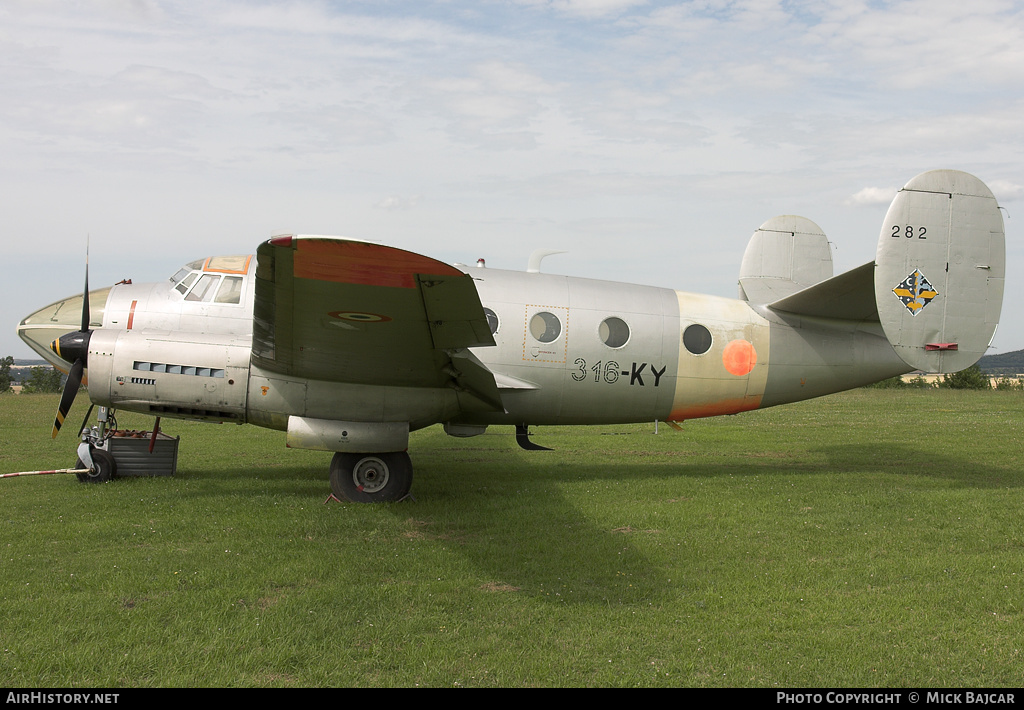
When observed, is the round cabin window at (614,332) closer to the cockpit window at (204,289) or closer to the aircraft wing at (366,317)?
the aircraft wing at (366,317)

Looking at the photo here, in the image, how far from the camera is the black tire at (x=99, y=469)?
35.6ft

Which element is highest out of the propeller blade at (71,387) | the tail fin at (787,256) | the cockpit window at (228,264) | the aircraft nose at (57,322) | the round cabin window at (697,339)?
the tail fin at (787,256)

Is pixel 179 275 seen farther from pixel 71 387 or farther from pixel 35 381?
pixel 35 381

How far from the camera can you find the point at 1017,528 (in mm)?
8641

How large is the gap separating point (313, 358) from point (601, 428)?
12608 millimetres

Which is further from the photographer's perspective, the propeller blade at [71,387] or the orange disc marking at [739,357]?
the orange disc marking at [739,357]

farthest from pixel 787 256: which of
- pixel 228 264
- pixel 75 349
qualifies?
pixel 75 349

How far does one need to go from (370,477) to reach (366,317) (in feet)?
10.6

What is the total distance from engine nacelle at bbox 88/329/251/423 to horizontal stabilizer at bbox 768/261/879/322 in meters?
8.54

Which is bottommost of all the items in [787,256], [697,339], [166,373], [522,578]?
[522,578]

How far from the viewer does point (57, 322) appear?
10.4 m

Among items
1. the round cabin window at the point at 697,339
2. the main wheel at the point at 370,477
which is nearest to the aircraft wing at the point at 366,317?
the main wheel at the point at 370,477

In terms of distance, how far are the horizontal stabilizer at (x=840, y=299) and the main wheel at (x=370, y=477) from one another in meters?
6.71

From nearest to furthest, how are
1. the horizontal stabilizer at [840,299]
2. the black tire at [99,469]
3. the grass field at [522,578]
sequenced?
1. the grass field at [522,578]
2. the black tire at [99,469]
3. the horizontal stabilizer at [840,299]
